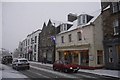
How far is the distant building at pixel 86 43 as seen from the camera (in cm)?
2656

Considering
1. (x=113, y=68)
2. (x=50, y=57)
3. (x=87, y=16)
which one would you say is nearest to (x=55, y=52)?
(x=50, y=57)

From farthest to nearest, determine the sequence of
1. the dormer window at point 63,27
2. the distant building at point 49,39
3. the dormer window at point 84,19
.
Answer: the distant building at point 49,39, the dormer window at point 63,27, the dormer window at point 84,19

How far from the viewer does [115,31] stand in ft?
80.1

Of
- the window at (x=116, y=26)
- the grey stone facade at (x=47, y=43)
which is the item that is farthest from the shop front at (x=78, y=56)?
the grey stone facade at (x=47, y=43)

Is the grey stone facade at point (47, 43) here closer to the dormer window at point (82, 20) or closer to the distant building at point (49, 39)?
the distant building at point (49, 39)

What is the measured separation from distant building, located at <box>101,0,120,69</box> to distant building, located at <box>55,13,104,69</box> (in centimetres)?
122

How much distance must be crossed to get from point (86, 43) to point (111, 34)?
4.41 m

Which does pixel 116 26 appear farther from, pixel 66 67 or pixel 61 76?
pixel 61 76

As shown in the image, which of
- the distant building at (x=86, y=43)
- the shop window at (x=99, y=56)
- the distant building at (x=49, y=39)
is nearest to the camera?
the distant building at (x=86, y=43)

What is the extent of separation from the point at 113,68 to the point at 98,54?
385 centimetres

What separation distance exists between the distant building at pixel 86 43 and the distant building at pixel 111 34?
4.01 feet

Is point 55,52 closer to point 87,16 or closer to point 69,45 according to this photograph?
point 69,45

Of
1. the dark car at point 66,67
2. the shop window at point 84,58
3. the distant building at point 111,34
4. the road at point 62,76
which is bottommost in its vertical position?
the road at point 62,76

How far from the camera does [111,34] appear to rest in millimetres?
24875
